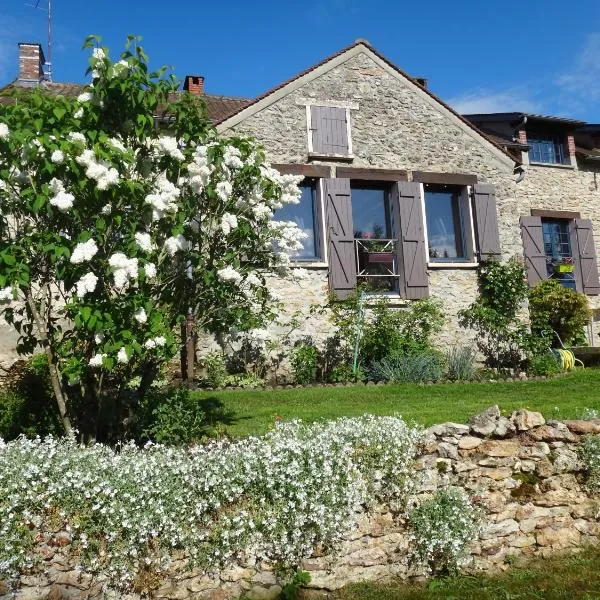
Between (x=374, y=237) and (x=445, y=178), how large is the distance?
1.85 metres

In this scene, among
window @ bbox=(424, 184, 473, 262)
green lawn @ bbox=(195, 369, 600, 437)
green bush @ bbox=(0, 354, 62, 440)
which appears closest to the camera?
green bush @ bbox=(0, 354, 62, 440)

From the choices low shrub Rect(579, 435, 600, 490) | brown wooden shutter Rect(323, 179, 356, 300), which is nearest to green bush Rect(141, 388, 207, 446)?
low shrub Rect(579, 435, 600, 490)

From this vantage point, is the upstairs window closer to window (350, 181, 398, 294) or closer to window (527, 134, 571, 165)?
window (350, 181, 398, 294)

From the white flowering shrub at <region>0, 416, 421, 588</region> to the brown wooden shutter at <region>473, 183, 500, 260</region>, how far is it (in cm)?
825

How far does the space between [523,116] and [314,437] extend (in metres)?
13.5

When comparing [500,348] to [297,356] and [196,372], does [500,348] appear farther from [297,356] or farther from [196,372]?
[196,372]

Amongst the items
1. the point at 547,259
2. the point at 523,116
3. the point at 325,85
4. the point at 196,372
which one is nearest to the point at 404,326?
the point at 196,372

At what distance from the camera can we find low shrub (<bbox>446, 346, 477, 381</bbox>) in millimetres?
10681

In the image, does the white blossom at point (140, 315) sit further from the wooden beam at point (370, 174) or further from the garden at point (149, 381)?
the wooden beam at point (370, 174)

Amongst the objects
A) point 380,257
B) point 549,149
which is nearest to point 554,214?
point 549,149

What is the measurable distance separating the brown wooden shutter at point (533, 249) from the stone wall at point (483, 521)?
31.6 feet

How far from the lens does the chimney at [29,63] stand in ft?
45.9

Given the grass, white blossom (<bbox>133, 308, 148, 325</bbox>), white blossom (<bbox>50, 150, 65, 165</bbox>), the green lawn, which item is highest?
white blossom (<bbox>50, 150, 65, 165</bbox>)

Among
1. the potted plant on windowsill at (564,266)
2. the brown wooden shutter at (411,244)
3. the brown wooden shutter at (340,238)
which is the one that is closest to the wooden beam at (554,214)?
the potted plant on windowsill at (564,266)
